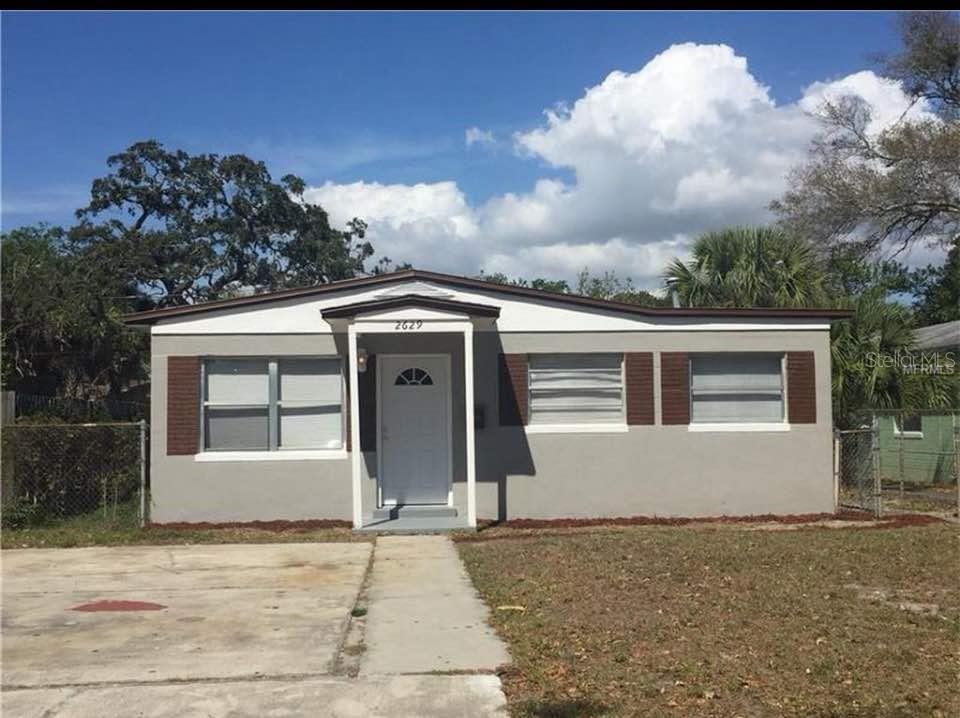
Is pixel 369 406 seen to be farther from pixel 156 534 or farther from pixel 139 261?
pixel 139 261

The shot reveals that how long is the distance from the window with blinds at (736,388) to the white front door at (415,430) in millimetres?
3708

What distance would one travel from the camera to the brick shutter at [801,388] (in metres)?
13.9

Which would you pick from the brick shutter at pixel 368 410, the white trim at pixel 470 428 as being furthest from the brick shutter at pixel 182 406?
the white trim at pixel 470 428

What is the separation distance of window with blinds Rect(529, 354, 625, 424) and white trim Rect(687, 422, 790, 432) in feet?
3.70

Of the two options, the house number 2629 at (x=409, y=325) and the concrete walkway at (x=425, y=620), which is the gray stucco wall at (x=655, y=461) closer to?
the house number 2629 at (x=409, y=325)

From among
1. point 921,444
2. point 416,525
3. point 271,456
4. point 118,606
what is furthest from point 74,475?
point 921,444

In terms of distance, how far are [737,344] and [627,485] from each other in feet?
8.61

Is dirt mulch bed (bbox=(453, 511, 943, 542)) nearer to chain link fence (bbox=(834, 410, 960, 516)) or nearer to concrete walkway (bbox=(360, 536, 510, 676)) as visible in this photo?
chain link fence (bbox=(834, 410, 960, 516))

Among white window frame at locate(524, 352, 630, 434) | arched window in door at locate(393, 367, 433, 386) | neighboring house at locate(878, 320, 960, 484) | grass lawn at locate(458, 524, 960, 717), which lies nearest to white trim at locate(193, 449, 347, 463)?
arched window in door at locate(393, 367, 433, 386)

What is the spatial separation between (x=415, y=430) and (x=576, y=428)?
7.61 ft

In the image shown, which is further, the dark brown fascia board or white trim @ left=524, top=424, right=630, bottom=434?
white trim @ left=524, top=424, right=630, bottom=434

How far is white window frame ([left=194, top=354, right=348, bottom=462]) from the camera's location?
13352 mm

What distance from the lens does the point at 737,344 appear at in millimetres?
13859

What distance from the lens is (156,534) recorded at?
1221cm
